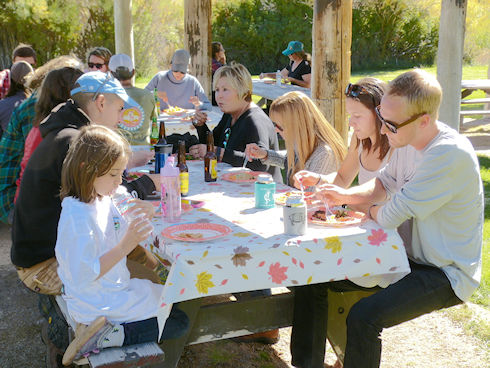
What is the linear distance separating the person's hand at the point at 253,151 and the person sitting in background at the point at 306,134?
365mm

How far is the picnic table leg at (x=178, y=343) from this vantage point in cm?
288

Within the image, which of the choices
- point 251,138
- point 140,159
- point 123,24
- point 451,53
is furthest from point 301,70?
point 140,159

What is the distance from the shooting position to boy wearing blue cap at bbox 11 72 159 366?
303 centimetres

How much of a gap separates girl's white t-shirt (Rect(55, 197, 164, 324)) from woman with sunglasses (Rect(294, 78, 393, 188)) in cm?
109

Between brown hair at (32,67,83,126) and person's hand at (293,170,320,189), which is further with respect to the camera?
brown hair at (32,67,83,126)

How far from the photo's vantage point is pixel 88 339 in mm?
2523

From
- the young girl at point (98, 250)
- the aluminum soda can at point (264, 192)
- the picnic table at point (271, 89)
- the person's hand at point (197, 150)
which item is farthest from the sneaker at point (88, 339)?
the picnic table at point (271, 89)

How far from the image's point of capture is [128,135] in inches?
239

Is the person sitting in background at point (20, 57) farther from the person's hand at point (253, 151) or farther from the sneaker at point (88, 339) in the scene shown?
the sneaker at point (88, 339)

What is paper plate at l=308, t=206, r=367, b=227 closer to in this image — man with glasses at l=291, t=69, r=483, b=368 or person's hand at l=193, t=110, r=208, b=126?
man with glasses at l=291, t=69, r=483, b=368

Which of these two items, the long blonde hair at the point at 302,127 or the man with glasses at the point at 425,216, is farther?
the long blonde hair at the point at 302,127

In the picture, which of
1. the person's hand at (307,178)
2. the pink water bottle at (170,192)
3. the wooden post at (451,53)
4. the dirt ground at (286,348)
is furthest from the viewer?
the wooden post at (451,53)

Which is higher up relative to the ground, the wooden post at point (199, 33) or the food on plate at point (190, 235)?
the wooden post at point (199, 33)

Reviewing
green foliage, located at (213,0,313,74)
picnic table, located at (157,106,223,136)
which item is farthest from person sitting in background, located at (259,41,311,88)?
green foliage, located at (213,0,313,74)
